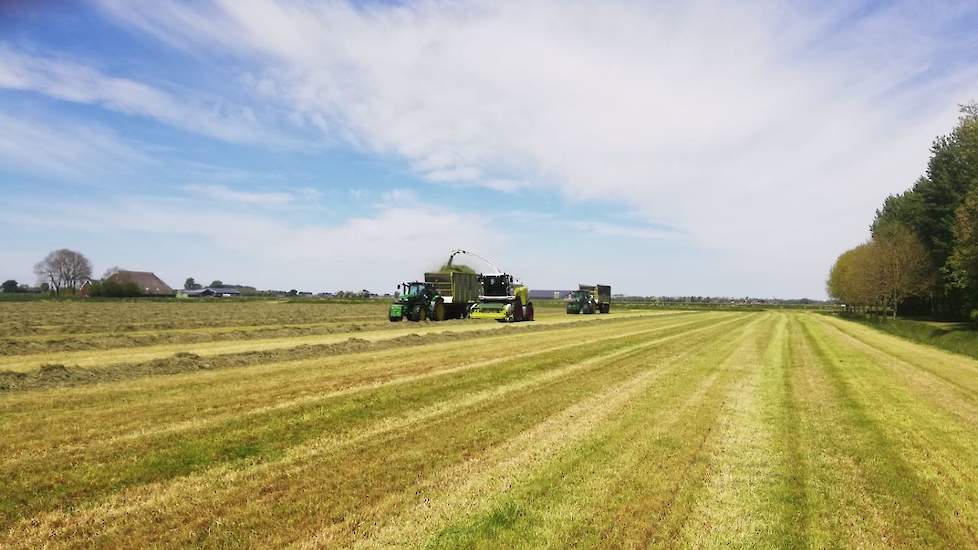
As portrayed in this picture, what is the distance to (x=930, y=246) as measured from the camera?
60219 mm

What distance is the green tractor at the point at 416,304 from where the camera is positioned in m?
35.3

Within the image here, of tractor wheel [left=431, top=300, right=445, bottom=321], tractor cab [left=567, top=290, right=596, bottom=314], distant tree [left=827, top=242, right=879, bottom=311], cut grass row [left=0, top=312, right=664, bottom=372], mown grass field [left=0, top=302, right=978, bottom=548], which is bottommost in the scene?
mown grass field [left=0, top=302, right=978, bottom=548]

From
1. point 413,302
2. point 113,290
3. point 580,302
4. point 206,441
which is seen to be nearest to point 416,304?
point 413,302

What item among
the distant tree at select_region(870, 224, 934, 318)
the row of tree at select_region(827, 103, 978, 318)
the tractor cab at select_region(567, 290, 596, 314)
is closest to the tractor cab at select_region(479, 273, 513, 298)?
the tractor cab at select_region(567, 290, 596, 314)

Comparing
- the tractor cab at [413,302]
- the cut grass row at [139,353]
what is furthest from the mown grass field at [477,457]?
the tractor cab at [413,302]

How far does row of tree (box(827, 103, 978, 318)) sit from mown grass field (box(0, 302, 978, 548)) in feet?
130

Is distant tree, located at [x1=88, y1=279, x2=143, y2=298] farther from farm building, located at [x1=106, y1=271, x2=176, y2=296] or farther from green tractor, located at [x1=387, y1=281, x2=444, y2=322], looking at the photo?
green tractor, located at [x1=387, y1=281, x2=444, y2=322]

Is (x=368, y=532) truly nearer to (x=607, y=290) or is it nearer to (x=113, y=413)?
(x=113, y=413)

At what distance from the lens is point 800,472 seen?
6945 mm

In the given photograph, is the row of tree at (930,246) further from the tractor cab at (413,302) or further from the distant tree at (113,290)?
the distant tree at (113,290)

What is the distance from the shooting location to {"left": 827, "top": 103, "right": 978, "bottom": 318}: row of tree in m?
46.3

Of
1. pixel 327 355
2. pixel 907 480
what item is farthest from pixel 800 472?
pixel 327 355

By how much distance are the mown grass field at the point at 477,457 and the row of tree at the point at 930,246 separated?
39567 millimetres

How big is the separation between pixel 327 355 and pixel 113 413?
8.79 metres
